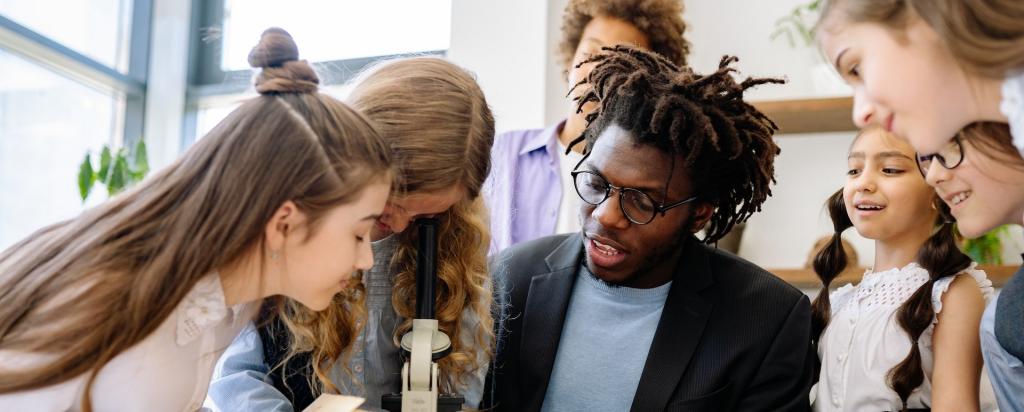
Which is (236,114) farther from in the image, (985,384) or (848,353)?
(985,384)

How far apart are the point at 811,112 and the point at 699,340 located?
1.19m

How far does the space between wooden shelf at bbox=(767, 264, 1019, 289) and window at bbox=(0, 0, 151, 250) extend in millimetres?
2325

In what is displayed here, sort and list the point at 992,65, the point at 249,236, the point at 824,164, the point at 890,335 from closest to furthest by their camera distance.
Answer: the point at 992,65, the point at 249,236, the point at 890,335, the point at 824,164

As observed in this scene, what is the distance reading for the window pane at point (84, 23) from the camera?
2.99m

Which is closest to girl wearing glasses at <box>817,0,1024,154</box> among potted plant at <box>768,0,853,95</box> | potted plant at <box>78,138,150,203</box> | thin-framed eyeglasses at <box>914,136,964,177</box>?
thin-framed eyeglasses at <box>914,136,964,177</box>

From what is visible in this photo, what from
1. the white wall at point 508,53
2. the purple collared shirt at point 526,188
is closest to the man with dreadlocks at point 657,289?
the purple collared shirt at point 526,188

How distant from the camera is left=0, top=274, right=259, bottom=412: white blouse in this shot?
1077 mm

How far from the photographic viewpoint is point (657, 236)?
1638 mm

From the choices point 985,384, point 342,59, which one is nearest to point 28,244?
point 985,384

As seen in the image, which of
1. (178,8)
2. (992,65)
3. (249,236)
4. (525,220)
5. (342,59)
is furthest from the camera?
(178,8)

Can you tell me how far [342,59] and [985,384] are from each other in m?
2.40

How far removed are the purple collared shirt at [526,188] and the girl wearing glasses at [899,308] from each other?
0.73 meters

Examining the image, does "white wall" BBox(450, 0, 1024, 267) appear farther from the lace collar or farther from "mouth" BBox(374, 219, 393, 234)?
the lace collar

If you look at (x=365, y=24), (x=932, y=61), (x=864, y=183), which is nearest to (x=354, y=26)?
(x=365, y=24)
